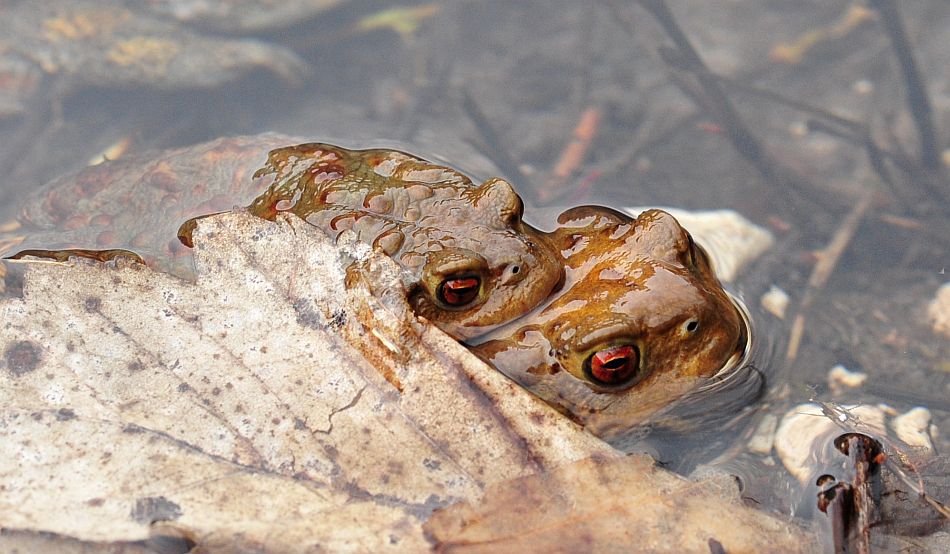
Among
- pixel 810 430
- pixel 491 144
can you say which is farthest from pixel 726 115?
pixel 810 430

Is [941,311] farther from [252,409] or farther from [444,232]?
[252,409]

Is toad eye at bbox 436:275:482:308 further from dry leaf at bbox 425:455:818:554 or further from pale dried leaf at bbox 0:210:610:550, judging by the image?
dry leaf at bbox 425:455:818:554

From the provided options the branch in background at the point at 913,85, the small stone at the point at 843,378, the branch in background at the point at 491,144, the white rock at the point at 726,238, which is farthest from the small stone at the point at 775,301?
the branch in background at the point at 913,85

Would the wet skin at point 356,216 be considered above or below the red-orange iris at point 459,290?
above

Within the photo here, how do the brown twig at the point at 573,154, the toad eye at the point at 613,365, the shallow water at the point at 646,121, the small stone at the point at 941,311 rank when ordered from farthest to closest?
the brown twig at the point at 573,154, the shallow water at the point at 646,121, the small stone at the point at 941,311, the toad eye at the point at 613,365

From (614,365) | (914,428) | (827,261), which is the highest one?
(614,365)

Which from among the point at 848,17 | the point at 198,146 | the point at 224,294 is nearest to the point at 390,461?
the point at 224,294

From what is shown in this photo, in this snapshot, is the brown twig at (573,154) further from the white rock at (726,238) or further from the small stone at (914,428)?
the small stone at (914,428)

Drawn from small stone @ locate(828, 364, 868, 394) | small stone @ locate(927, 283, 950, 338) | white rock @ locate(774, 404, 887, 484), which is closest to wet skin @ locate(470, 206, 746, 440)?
white rock @ locate(774, 404, 887, 484)
